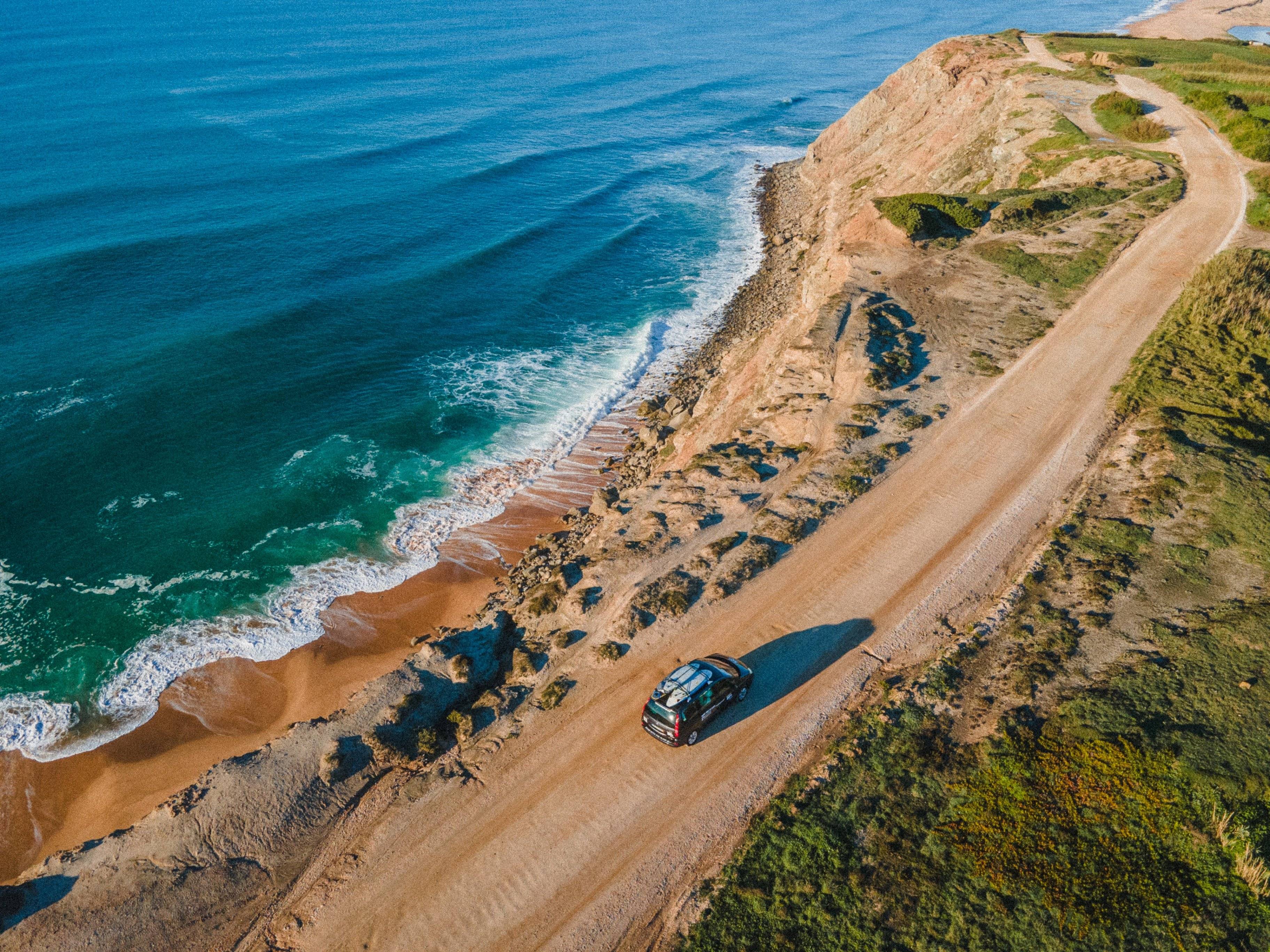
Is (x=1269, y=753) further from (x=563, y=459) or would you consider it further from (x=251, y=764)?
(x=563, y=459)

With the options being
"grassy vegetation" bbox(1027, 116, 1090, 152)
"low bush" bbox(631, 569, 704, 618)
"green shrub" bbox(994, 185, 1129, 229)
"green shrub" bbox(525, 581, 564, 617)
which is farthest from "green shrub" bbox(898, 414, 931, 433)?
"grassy vegetation" bbox(1027, 116, 1090, 152)

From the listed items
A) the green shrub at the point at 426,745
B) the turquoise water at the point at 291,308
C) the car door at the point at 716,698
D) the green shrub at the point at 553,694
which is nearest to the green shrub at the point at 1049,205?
the turquoise water at the point at 291,308

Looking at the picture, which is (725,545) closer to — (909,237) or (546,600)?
(546,600)

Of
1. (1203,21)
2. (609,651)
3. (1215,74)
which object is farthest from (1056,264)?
(1203,21)

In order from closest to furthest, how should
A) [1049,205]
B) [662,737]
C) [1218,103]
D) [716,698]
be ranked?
[662,737] → [716,698] → [1049,205] → [1218,103]

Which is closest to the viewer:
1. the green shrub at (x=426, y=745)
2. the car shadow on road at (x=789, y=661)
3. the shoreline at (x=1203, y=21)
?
the car shadow on road at (x=789, y=661)

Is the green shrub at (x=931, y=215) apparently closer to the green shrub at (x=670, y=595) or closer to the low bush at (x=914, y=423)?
the low bush at (x=914, y=423)
